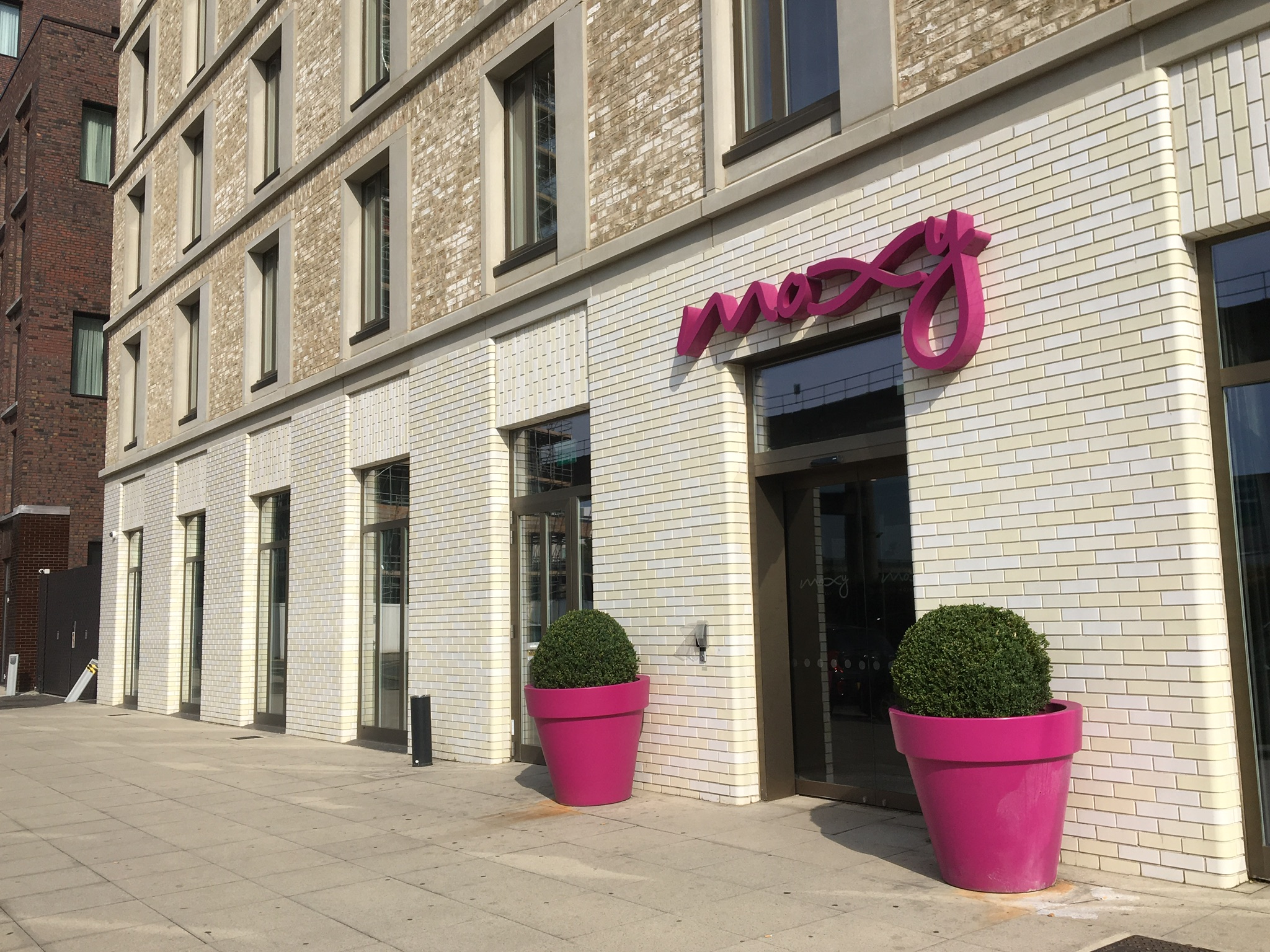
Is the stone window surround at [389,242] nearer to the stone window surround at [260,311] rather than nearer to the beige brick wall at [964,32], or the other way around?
the stone window surround at [260,311]

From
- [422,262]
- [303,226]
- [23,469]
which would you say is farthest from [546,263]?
[23,469]

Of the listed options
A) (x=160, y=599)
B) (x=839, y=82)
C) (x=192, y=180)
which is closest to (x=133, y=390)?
(x=192, y=180)

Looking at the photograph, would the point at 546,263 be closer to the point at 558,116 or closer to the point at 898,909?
the point at 558,116

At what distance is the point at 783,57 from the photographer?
347 inches

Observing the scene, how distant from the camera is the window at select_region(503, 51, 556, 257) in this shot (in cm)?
1135

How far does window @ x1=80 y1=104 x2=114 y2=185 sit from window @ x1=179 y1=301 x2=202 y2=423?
1127cm

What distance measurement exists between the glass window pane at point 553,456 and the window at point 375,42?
607 cm

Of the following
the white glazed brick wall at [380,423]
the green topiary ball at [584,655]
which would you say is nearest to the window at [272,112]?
the white glazed brick wall at [380,423]

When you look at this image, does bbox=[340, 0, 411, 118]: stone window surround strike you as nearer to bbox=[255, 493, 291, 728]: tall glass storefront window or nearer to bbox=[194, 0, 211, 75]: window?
bbox=[255, 493, 291, 728]: tall glass storefront window

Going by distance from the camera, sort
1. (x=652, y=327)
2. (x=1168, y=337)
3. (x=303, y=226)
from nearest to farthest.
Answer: (x=1168, y=337)
(x=652, y=327)
(x=303, y=226)

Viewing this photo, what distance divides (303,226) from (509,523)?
684cm

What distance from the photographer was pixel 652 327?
946 cm

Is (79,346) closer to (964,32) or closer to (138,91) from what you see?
(138,91)

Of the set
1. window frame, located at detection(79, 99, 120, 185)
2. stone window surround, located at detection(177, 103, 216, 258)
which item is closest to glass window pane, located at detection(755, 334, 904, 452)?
stone window surround, located at detection(177, 103, 216, 258)
